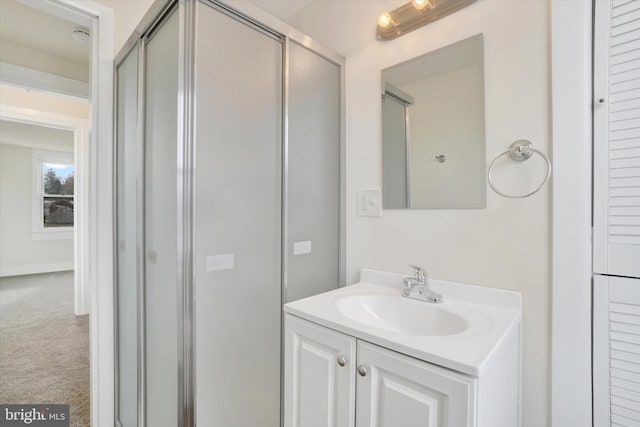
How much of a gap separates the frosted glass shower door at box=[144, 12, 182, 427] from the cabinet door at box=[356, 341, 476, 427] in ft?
2.39

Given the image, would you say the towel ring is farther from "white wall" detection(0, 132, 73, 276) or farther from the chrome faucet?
"white wall" detection(0, 132, 73, 276)

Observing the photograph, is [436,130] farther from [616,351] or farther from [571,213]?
[616,351]

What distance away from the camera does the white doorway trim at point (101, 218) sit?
5.29 feet

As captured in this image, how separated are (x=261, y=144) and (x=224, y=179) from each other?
0.84 feet

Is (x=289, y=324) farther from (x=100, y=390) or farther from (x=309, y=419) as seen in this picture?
(x=100, y=390)

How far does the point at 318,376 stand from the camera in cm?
100

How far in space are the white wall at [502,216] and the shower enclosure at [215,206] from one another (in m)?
Result: 0.40

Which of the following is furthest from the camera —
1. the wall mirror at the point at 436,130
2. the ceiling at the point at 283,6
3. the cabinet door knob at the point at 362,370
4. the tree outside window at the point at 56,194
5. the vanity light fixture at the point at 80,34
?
the tree outside window at the point at 56,194

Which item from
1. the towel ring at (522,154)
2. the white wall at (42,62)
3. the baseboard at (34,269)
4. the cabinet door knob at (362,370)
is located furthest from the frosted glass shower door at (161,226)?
the baseboard at (34,269)

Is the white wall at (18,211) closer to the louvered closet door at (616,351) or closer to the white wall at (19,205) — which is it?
A: the white wall at (19,205)

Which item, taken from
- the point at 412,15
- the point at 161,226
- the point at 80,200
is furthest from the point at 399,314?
the point at 80,200

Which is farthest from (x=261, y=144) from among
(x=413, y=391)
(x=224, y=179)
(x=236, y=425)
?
(x=236, y=425)

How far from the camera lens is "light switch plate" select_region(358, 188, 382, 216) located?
156cm

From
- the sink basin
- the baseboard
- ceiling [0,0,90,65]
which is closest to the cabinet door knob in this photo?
the sink basin
